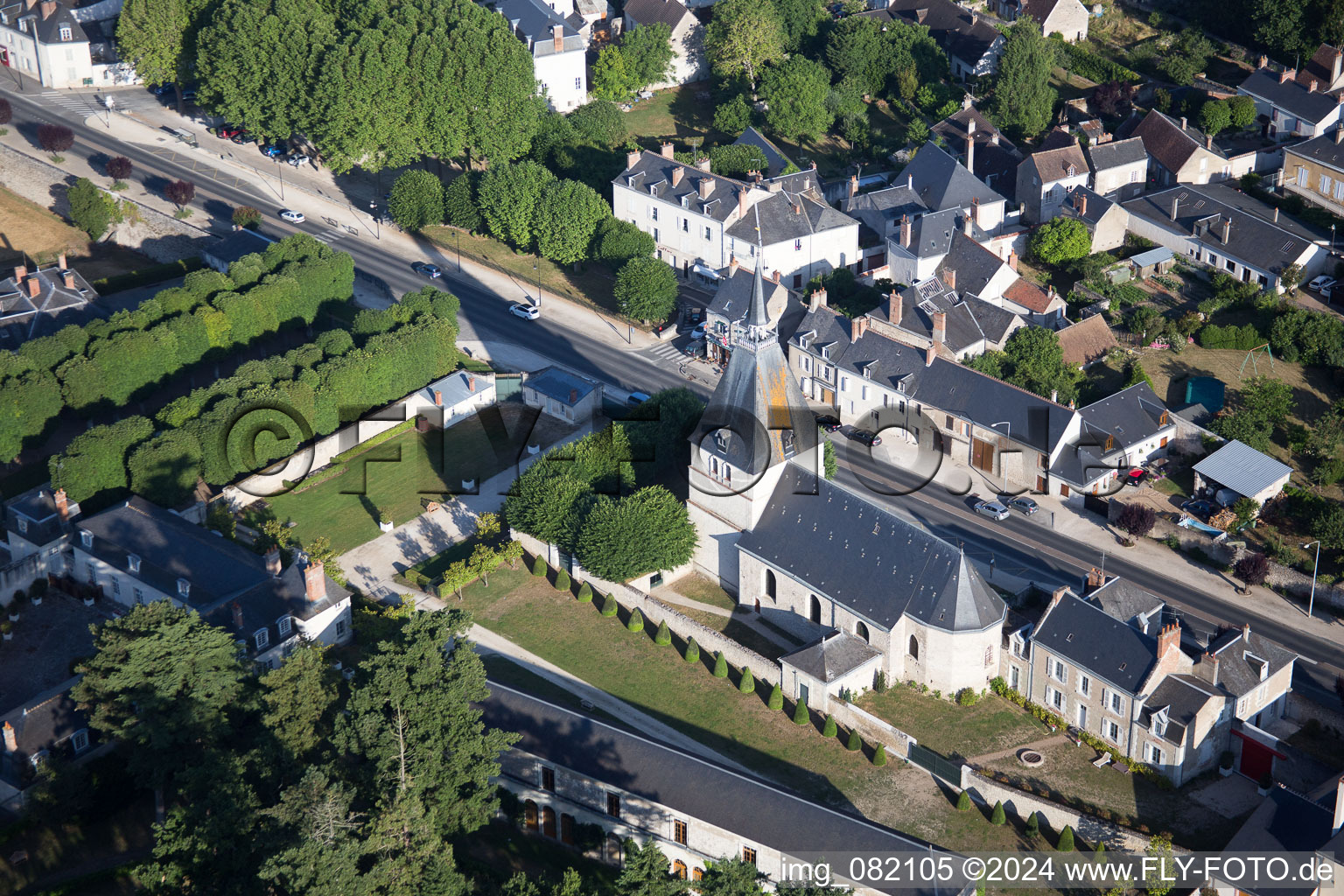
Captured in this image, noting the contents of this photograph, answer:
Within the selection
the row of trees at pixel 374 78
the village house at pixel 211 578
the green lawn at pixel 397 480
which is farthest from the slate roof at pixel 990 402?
the row of trees at pixel 374 78

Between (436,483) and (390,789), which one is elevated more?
(390,789)

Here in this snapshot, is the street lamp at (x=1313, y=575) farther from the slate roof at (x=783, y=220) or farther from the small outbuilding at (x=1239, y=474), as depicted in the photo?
the slate roof at (x=783, y=220)

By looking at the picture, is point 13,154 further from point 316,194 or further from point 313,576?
point 313,576

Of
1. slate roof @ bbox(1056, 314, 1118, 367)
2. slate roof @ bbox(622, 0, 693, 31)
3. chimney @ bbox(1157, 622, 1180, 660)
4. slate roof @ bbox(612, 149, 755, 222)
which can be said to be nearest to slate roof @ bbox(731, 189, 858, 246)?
slate roof @ bbox(612, 149, 755, 222)

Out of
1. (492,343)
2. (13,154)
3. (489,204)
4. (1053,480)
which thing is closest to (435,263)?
(489,204)

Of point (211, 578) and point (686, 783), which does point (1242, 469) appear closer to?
point (686, 783)

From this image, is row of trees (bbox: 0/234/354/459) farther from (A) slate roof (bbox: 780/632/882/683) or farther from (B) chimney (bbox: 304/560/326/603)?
(A) slate roof (bbox: 780/632/882/683)

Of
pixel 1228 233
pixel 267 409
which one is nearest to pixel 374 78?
pixel 267 409
